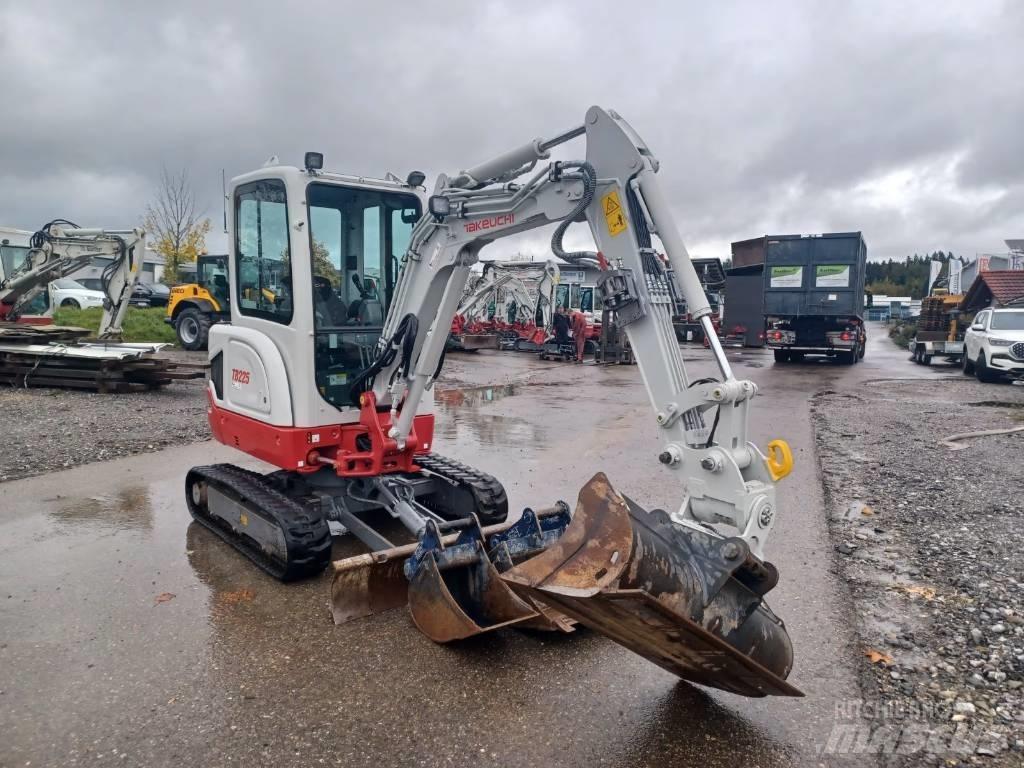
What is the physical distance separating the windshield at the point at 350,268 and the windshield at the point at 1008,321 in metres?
16.9

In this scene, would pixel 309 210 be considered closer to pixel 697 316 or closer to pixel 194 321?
pixel 697 316

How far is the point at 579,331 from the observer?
2314 cm

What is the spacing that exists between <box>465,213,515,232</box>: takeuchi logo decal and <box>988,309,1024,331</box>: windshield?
17334mm

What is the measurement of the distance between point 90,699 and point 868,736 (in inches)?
137

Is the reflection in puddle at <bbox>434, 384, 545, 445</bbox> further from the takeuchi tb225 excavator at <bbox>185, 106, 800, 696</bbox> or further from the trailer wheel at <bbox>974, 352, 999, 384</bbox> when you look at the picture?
the trailer wheel at <bbox>974, 352, 999, 384</bbox>

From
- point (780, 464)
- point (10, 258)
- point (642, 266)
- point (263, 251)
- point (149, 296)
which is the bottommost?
point (780, 464)

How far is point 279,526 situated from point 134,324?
19319mm

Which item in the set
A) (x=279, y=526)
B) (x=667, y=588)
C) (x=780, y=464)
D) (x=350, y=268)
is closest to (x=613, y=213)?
(x=780, y=464)

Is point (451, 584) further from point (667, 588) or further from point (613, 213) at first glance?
point (613, 213)

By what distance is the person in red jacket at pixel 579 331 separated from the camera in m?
23.1

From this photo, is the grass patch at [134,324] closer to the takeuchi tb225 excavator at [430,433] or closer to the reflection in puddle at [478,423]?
the reflection in puddle at [478,423]

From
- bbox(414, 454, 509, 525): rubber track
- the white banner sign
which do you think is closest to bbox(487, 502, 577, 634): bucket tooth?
bbox(414, 454, 509, 525): rubber track

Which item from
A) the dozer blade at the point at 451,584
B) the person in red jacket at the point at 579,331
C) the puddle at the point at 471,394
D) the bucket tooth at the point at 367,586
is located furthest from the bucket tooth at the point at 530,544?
the person in red jacket at the point at 579,331

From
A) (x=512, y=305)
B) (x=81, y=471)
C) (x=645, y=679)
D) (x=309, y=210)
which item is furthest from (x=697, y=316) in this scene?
(x=512, y=305)
